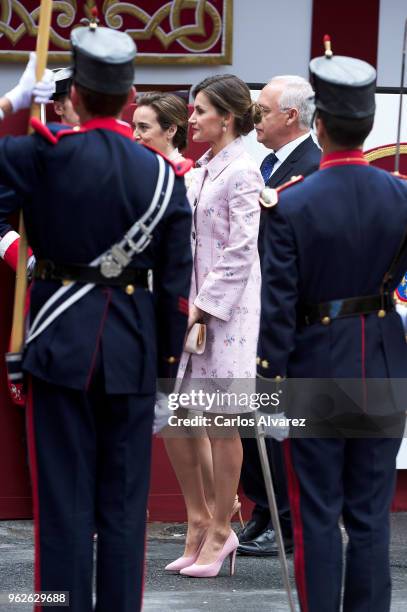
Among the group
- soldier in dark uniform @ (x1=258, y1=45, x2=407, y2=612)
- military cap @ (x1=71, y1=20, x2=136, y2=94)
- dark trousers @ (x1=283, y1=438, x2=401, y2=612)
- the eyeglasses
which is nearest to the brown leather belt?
soldier in dark uniform @ (x1=258, y1=45, x2=407, y2=612)

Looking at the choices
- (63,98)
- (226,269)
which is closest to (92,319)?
(226,269)

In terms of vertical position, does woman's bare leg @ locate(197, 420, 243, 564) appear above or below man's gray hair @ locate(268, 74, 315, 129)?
below

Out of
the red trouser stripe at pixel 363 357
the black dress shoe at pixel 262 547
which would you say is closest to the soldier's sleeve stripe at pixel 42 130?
the red trouser stripe at pixel 363 357

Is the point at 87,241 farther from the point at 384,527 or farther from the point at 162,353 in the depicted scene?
the point at 384,527

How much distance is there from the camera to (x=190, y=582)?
17.7 ft

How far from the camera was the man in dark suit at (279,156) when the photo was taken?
5.75 metres

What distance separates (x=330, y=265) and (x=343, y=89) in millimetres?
496

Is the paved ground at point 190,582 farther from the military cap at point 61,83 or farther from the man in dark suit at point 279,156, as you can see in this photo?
the military cap at point 61,83

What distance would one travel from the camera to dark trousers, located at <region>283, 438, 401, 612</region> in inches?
167

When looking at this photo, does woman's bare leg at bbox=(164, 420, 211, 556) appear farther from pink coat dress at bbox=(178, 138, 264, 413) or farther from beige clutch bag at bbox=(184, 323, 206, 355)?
beige clutch bag at bbox=(184, 323, 206, 355)

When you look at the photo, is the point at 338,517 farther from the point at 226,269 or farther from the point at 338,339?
the point at 226,269

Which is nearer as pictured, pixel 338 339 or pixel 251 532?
pixel 338 339

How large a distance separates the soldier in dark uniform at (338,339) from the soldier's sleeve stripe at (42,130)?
65cm

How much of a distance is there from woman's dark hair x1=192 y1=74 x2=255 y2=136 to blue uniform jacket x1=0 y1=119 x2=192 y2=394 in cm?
141
